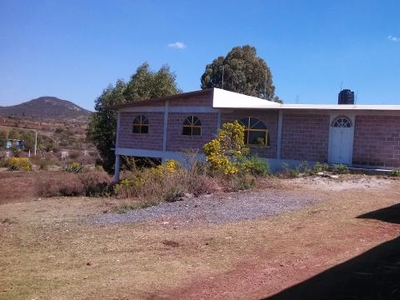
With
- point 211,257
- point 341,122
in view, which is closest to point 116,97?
point 341,122

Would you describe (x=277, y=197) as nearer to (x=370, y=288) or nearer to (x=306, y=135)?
(x=370, y=288)

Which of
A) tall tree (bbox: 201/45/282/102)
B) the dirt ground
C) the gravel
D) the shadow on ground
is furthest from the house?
tall tree (bbox: 201/45/282/102)

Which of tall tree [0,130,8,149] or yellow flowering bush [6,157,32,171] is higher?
tall tree [0,130,8,149]

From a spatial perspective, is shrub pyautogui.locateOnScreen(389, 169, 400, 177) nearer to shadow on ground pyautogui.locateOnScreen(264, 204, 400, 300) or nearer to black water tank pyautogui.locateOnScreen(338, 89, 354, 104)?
black water tank pyautogui.locateOnScreen(338, 89, 354, 104)

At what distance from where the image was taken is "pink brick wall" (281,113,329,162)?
2278 cm

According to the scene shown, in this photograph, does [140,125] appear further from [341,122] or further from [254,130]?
[341,122]

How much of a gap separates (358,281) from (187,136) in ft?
67.1

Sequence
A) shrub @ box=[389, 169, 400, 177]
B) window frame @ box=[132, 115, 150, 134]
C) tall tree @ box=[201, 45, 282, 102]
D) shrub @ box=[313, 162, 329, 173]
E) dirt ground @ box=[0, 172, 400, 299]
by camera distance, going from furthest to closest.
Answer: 1. tall tree @ box=[201, 45, 282, 102]
2. window frame @ box=[132, 115, 150, 134]
3. shrub @ box=[313, 162, 329, 173]
4. shrub @ box=[389, 169, 400, 177]
5. dirt ground @ box=[0, 172, 400, 299]

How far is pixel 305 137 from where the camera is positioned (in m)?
23.2

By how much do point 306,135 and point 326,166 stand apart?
8.70 feet

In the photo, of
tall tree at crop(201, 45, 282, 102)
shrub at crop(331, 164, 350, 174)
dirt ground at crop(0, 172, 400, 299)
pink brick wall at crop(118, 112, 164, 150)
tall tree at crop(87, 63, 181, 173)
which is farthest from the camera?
tall tree at crop(201, 45, 282, 102)

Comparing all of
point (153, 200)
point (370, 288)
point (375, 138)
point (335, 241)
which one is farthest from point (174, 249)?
point (375, 138)

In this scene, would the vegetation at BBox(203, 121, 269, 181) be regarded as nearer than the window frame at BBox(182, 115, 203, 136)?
Yes

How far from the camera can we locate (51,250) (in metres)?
8.59
